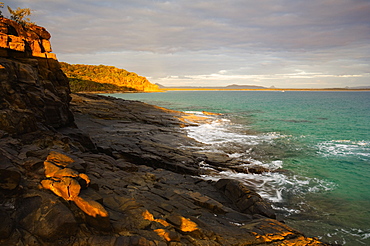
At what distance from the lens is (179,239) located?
6629 mm

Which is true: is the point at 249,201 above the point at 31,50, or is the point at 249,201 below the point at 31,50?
below

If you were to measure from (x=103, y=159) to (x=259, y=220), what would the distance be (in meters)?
8.19

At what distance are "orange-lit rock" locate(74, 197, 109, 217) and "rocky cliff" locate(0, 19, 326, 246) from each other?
0.09 feet

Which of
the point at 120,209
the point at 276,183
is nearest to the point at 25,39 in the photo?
the point at 120,209

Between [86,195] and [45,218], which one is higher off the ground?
[86,195]

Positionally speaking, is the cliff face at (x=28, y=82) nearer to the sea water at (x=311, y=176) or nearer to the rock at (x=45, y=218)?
the rock at (x=45, y=218)

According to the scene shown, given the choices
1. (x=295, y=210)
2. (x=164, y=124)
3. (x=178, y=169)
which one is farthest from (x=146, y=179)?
(x=164, y=124)

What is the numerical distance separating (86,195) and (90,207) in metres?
0.71

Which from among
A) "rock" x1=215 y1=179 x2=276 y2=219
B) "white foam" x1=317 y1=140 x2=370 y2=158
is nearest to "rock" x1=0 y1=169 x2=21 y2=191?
"rock" x1=215 y1=179 x2=276 y2=219

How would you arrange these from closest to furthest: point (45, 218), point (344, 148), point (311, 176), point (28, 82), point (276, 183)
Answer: point (45, 218) < point (28, 82) < point (276, 183) < point (311, 176) < point (344, 148)

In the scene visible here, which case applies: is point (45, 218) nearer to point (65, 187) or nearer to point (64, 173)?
point (65, 187)

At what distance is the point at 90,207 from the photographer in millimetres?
6434

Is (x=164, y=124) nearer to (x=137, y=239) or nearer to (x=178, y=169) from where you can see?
(x=178, y=169)

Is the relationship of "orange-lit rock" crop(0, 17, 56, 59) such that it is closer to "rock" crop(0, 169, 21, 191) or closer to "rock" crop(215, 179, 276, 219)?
"rock" crop(0, 169, 21, 191)
